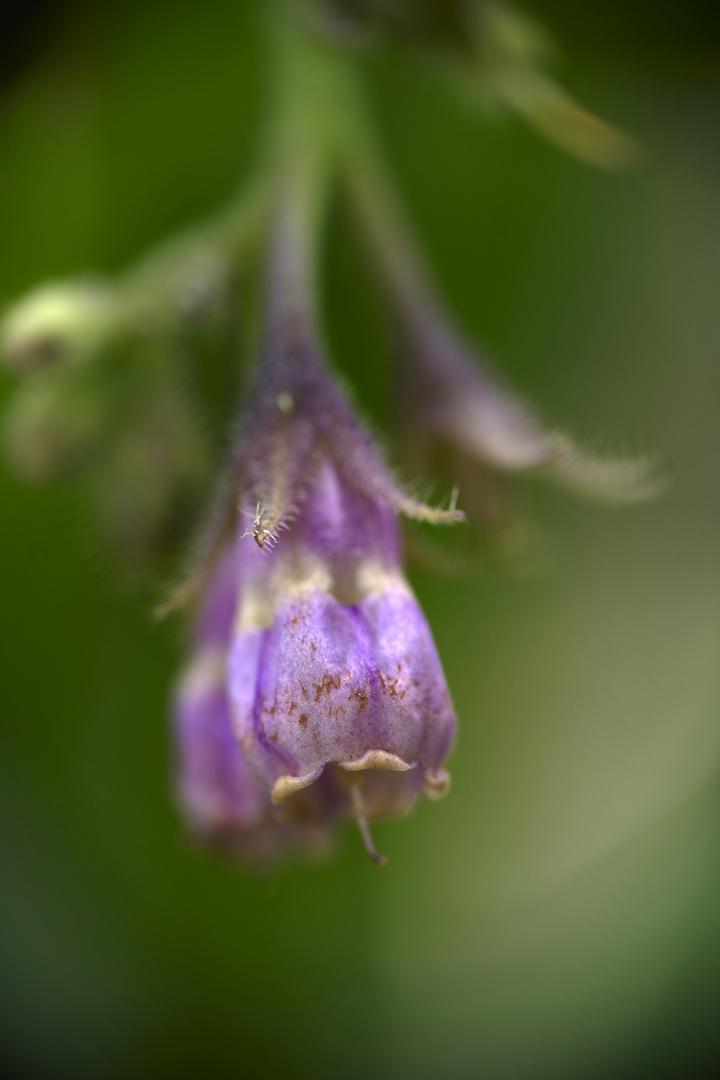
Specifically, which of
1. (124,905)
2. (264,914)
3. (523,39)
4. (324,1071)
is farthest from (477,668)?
(523,39)

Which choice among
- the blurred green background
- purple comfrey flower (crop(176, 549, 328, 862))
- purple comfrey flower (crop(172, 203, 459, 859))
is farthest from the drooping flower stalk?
the blurred green background

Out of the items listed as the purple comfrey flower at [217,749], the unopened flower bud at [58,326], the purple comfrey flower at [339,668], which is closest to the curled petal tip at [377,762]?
the purple comfrey flower at [339,668]

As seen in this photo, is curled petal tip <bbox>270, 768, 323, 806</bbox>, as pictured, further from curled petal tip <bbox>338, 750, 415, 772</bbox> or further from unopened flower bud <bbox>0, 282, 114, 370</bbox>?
unopened flower bud <bbox>0, 282, 114, 370</bbox>

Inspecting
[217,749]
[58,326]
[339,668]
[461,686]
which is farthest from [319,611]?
[461,686]

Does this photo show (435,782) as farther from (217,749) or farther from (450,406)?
(450,406)

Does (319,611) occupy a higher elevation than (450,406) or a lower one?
lower

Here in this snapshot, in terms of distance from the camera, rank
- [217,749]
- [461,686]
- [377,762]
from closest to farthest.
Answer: [377,762]
[217,749]
[461,686]
